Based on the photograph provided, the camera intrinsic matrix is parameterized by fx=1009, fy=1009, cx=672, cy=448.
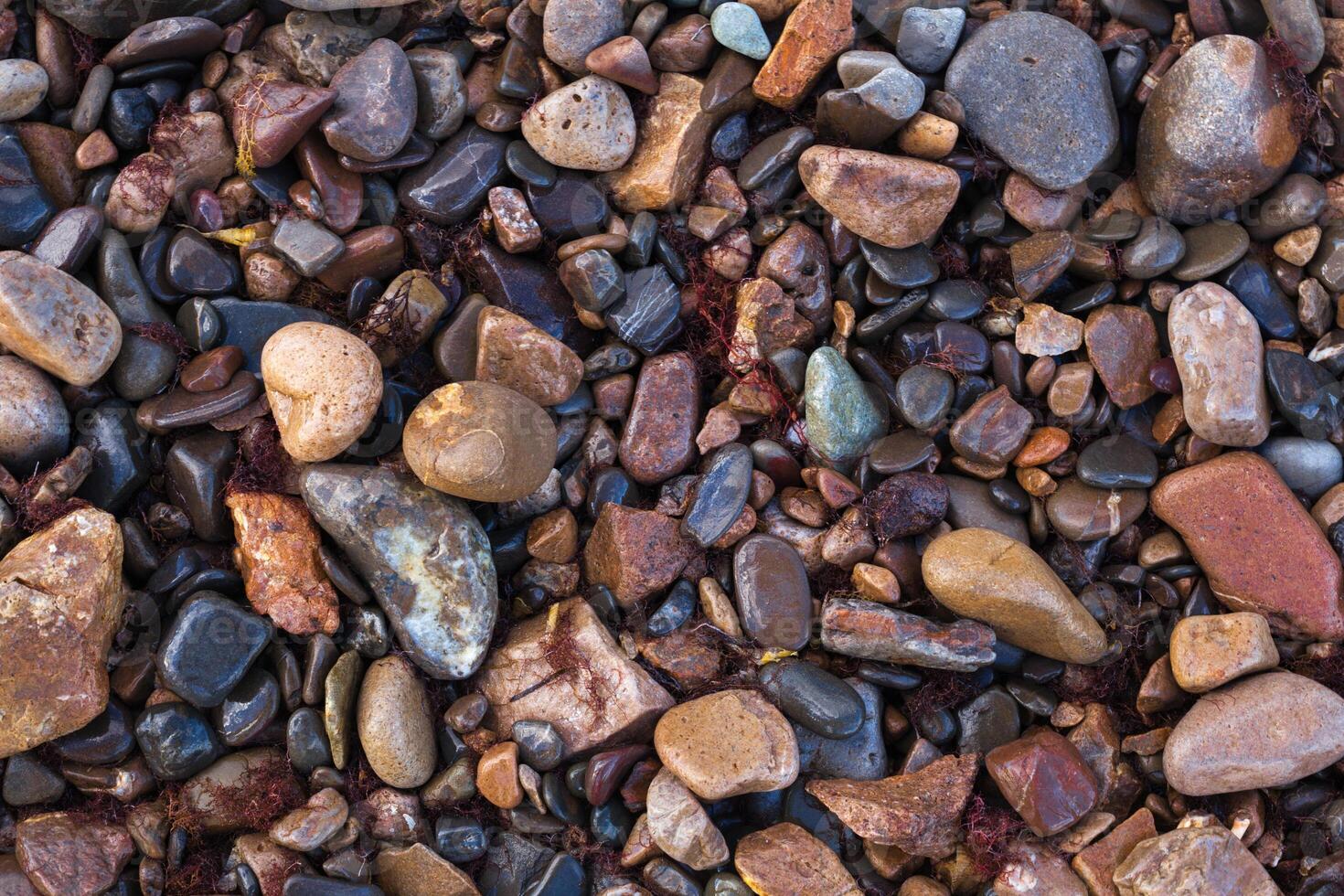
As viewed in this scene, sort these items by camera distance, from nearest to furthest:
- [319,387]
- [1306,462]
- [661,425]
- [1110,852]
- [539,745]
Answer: [319,387]
[1110,852]
[539,745]
[1306,462]
[661,425]

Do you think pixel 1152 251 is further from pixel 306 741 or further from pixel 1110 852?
pixel 306 741

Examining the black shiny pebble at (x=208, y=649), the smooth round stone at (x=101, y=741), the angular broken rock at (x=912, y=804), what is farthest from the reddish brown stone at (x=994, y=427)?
the smooth round stone at (x=101, y=741)

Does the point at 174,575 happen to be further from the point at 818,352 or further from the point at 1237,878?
the point at 1237,878

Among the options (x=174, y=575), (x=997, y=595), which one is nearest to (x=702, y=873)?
(x=997, y=595)

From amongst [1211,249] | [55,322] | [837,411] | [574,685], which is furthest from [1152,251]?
[55,322]

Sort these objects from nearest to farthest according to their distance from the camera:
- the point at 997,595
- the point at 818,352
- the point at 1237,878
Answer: the point at 1237,878 → the point at 997,595 → the point at 818,352

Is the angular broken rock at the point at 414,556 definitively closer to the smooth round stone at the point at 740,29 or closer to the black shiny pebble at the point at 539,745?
the black shiny pebble at the point at 539,745
